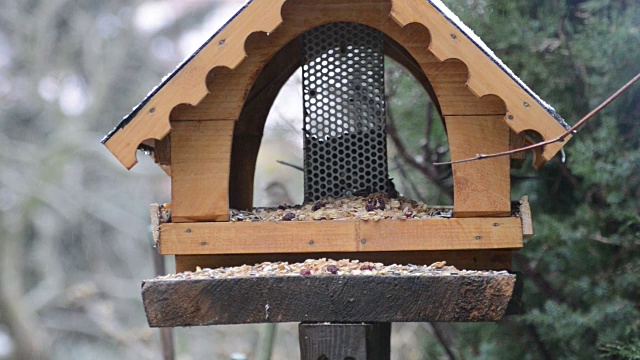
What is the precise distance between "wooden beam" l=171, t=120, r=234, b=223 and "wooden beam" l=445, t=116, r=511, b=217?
60 cm

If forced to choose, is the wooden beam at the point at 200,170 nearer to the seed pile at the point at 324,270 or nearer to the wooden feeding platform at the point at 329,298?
the seed pile at the point at 324,270

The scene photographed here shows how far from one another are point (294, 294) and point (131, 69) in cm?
794

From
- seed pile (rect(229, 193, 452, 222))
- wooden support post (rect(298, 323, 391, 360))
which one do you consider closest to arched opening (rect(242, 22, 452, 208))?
seed pile (rect(229, 193, 452, 222))

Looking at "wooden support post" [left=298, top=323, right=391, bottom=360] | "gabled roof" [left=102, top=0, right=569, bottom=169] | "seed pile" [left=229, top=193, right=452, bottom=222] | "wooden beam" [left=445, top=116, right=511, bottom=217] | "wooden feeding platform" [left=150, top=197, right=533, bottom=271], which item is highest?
"gabled roof" [left=102, top=0, right=569, bottom=169]

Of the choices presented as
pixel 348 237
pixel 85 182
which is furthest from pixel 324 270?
pixel 85 182

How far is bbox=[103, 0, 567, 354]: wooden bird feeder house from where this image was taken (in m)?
2.11

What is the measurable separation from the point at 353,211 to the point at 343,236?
0.42ft

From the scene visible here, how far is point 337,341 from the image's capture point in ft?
7.13

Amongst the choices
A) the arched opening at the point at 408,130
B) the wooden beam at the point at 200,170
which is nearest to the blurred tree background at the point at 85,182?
the arched opening at the point at 408,130

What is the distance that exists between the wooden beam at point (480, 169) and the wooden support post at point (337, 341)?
439 mm

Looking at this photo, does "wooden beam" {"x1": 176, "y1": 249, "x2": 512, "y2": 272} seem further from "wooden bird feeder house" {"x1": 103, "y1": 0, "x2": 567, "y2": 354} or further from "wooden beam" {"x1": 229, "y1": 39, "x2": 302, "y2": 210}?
"wooden beam" {"x1": 229, "y1": 39, "x2": 302, "y2": 210}

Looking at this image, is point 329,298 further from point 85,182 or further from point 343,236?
point 85,182

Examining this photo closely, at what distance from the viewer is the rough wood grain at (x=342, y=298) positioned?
210cm

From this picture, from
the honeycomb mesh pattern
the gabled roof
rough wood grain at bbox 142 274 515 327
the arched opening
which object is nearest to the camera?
rough wood grain at bbox 142 274 515 327
